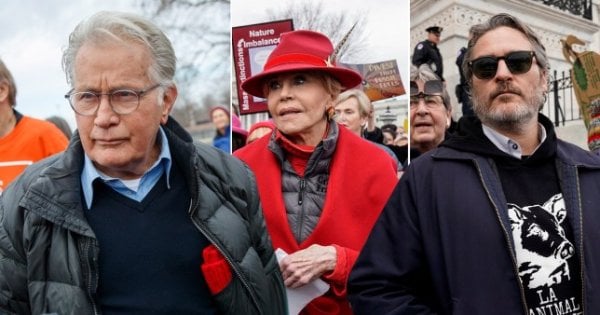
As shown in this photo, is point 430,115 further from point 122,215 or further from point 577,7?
point 577,7

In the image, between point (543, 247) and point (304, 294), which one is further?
point (304, 294)

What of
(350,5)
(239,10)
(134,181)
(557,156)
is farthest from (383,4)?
(134,181)

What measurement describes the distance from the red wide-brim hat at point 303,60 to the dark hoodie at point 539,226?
68 cm

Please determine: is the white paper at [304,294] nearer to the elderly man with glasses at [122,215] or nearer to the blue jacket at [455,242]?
the blue jacket at [455,242]

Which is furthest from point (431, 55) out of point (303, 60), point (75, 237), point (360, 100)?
point (75, 237)

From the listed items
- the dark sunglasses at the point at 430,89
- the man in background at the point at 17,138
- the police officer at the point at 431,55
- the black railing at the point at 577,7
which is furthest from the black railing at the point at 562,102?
the man in background at the point at 17,138

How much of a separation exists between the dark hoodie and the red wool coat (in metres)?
0.46

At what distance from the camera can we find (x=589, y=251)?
2.07 metres

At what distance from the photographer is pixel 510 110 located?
2299mm

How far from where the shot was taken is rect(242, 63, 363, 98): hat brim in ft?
8.75

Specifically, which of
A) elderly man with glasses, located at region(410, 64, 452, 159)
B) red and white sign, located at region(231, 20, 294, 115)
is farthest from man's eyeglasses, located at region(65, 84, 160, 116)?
red and white sign, located at region(231, 20, 294, 115)

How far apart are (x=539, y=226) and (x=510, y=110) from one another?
42cm

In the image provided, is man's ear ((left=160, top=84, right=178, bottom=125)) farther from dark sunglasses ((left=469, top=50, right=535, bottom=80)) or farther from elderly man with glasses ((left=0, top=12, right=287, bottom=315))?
dark sunglasses ((left=469, top=50, right=535, bottom=80))

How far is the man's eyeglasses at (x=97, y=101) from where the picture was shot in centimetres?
188
